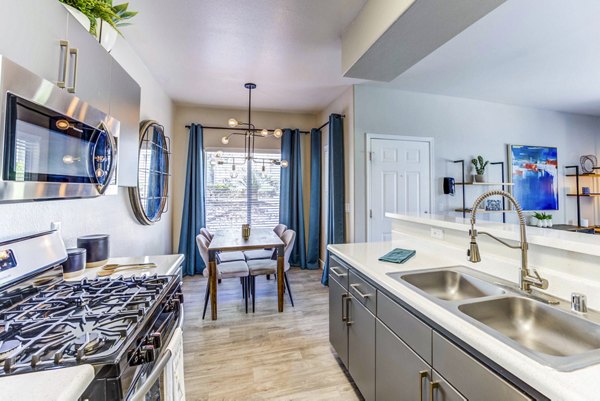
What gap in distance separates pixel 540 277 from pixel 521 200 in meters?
3.90

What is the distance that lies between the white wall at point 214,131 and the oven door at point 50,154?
320 centimetres

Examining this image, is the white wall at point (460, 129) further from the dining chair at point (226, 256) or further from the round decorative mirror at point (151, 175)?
the round decorative mirror at point (151, 175)

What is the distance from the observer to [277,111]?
472 centimetres

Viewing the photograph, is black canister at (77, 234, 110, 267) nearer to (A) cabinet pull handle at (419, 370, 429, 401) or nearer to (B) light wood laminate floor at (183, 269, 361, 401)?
(B) light wood laminate floor at (183, 269, 361, 401)

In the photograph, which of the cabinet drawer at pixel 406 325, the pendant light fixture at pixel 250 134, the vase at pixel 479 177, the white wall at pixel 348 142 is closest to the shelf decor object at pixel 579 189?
the vase at pixel 479 177

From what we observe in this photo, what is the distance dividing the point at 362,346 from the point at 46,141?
1848 millimetres

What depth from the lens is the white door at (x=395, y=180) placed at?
142 inches

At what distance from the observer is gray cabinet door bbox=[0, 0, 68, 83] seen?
842 mm

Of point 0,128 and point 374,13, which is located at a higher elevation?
point 374,13

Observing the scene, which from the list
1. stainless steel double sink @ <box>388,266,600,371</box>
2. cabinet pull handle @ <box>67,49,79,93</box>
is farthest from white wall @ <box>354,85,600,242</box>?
cabinet pull handle @ <box>67,49,79,93</box>

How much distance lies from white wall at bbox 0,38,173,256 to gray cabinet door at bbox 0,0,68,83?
72cm

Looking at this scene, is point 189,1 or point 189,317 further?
point 189,317

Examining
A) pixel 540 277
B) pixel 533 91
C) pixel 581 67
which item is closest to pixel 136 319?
pixel 540 277

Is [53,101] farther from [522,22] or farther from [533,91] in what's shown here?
[533,91]
